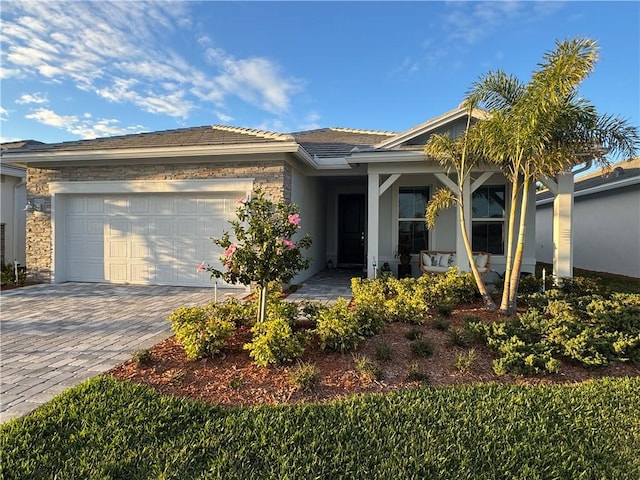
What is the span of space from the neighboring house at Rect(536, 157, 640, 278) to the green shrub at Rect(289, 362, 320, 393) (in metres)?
11.8

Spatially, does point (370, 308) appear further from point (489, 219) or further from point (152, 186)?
point (152, 186)

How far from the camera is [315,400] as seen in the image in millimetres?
3002

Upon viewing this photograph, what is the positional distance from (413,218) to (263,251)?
629cm

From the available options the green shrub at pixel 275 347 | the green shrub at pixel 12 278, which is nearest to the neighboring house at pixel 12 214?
the green shrub at pixel 12 278

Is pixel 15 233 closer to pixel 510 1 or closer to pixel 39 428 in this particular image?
pixel 39 428

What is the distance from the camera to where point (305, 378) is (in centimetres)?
317

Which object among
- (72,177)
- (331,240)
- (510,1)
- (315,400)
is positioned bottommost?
(315,400)

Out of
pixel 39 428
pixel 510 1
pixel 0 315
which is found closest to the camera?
pixel 39 428

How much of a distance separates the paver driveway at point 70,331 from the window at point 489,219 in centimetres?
616

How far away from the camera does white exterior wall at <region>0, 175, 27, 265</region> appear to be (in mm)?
10547

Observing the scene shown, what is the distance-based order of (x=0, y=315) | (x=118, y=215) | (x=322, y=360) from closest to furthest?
(x=322, y=360) → (x=0, y=315) → (x=118, y=215)

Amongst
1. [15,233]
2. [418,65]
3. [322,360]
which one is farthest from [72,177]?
[418,65]

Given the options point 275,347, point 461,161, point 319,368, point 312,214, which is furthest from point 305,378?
point 312,214

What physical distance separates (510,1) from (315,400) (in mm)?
7613
